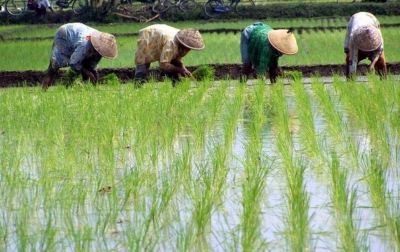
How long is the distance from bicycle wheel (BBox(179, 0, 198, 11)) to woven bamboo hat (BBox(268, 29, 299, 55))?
48.1 feet

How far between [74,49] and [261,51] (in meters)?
1.88

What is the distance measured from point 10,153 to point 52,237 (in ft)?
7.75

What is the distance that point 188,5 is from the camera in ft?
78.6

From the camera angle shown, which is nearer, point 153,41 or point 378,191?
point 378,191

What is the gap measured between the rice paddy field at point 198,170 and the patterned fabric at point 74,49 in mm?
268

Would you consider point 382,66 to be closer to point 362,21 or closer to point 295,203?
point 362,21

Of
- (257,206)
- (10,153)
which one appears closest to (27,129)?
(10,153)

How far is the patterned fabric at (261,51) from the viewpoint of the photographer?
924cm

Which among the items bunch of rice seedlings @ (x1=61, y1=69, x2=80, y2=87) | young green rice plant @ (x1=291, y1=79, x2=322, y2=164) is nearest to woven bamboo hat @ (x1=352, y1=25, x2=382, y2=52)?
young green rice plant @ (x1=291, y1=79, x2=322, y2=164)

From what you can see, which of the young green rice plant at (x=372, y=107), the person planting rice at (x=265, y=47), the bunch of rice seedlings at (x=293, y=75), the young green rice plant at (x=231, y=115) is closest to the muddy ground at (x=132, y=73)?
the bunch of rice seedlings at (x=293, y=75)

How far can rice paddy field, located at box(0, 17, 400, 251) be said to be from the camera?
3.92 metres

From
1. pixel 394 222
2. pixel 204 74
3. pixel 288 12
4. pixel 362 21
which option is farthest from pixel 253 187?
pixel 288 12

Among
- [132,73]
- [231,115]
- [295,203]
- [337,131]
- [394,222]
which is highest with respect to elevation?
[132,73]

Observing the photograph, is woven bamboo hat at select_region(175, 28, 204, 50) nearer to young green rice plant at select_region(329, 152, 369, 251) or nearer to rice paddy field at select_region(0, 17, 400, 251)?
rice paddy field at select_region(0, 17, 400, 251)
